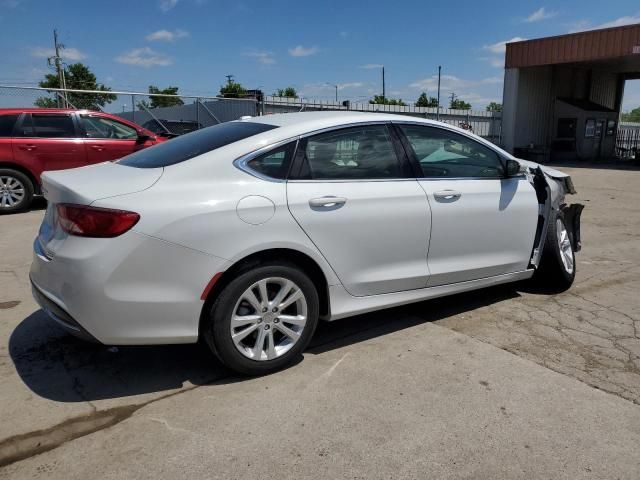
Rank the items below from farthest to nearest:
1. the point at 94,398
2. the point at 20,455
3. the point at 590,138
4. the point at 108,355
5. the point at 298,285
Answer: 1. the point at 590,138
2. the point at 108,355
3. the point at 298,285
4. the point at 94,398
5. the point at 20,455

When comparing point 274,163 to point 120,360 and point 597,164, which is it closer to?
point 120,360

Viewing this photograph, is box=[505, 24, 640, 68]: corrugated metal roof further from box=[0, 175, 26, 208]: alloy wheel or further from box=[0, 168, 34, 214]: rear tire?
box=[0, 175, 26, 208]: alloy wheel

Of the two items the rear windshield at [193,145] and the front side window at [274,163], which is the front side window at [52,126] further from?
the front side window at [274,163]

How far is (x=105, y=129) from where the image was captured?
368 inches

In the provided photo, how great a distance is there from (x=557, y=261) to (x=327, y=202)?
100 inches

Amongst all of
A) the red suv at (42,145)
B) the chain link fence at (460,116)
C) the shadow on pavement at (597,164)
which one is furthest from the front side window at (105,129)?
the shadow on pavement at (597,164)

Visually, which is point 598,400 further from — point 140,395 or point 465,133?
point 140,395

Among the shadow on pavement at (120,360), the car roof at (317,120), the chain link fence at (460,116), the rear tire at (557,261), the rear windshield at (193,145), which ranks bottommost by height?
the shadow on pavement at (120,360)

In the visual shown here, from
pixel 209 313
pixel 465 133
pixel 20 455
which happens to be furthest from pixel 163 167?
pixel 465 133

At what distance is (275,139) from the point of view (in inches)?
126

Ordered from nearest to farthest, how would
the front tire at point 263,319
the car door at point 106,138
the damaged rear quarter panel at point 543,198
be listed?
the front tire at point 263,319 → the damaged rear quarter panel at point 543,198 → the car door at point 106,138

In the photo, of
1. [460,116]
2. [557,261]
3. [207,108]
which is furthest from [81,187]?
[460,116]

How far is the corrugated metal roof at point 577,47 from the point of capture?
18750mm

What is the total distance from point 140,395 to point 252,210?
49.3 inches
